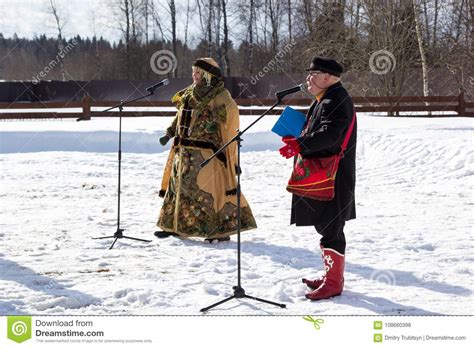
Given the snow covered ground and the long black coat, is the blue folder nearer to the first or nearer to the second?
the long black coat

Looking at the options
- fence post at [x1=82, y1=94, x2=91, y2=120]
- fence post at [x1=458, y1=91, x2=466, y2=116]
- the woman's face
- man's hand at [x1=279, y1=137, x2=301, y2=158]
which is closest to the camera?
man's hand at [x1=279, y1=137, x2=301, y2=158]

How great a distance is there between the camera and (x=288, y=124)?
425 centimetres

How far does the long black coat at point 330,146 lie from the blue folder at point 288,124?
58 mm

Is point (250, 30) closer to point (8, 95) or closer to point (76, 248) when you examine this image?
point (8, 95)

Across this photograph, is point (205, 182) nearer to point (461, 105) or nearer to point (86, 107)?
point (86, 107)

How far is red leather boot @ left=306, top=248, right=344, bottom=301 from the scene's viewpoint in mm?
4285

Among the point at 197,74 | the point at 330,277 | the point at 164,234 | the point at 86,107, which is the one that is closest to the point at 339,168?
the point at 330,277

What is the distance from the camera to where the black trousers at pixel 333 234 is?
4.25 meters

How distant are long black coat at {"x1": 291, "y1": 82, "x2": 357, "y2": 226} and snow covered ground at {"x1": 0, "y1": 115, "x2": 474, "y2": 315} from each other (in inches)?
24.2

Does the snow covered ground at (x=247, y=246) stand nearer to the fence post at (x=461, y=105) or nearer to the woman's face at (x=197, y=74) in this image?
the woman's face at (x=197, y=74)

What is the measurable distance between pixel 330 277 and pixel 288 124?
3.66 feet

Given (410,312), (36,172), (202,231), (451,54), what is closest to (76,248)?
(202,231)

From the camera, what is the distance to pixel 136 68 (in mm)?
33969

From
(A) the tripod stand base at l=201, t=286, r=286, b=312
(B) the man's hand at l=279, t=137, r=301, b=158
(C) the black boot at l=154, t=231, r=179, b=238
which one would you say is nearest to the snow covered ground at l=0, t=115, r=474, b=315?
(A) the tripod stand base at l=201, t=286, r=286, b=312
